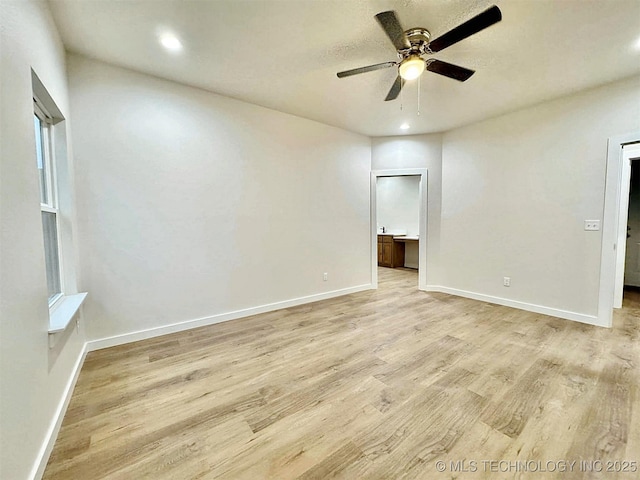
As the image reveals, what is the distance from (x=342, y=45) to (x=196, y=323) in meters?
3.19

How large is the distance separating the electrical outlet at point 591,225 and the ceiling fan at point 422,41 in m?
2.48

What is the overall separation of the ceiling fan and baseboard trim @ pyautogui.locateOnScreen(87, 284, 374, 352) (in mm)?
2895

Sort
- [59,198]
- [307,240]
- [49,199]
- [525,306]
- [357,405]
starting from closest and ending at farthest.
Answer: [357,405], [49,199], [59,198], [525,306], [307,240]

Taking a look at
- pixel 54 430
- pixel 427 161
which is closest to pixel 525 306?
pixel 427 161

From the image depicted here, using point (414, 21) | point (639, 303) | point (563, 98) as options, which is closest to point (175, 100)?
point (414, 21)

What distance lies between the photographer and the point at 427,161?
4684 mm

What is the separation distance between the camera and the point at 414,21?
6.40 feet

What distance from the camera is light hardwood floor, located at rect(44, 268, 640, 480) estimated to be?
4.58ft

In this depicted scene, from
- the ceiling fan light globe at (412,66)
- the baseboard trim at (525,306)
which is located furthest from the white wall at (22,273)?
the baseboard trim at (525,306)

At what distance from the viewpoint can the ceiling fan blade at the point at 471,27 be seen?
154cm

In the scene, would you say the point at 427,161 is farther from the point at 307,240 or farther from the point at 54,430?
the point at 54,430

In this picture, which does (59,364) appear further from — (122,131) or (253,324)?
(122,131)

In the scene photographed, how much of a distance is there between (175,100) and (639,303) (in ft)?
22.5

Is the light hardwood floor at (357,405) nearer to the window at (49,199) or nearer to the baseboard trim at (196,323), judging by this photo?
the baseboard trim at (196,323)
